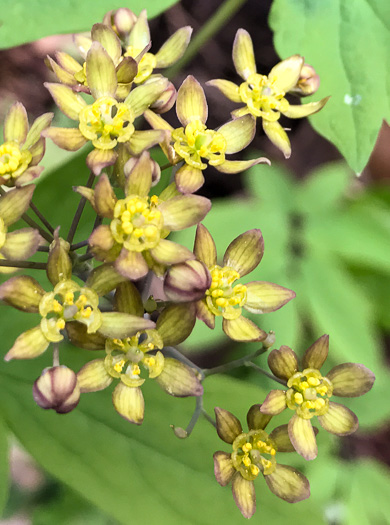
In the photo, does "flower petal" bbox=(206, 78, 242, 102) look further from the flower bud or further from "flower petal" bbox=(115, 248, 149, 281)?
the flower bud

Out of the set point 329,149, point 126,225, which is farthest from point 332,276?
point 126,225

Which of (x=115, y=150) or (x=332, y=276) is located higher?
(x=115, y=150)

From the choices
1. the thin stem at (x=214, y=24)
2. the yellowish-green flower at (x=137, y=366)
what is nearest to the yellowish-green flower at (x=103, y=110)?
the yellowish-green flower at (x=137, y=366)

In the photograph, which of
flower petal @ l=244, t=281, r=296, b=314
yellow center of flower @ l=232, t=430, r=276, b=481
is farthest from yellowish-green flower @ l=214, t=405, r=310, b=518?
flower petal @ l=244, t=281, r=296, b=314

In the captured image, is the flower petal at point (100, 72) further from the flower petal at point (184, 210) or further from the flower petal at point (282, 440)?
the flower petal at point (282, 440)

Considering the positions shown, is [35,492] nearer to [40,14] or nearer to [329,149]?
[40,14]

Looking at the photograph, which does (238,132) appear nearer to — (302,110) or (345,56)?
(302,110)
